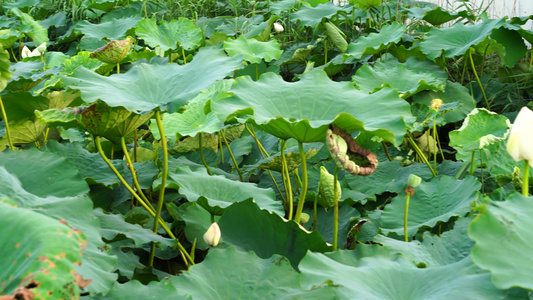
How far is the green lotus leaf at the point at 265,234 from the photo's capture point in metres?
1.35

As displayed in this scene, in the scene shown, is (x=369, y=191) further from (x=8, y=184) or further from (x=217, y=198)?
(x=8, y=184)

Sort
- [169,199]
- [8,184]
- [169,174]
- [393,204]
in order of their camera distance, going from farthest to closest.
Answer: [169,199] → [393,204] → [169,174] → [8,184]

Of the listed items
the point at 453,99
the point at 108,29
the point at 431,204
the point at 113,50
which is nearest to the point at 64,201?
the point at 113,50

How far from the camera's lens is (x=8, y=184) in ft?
3.42

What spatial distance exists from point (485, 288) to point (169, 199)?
3.92ft

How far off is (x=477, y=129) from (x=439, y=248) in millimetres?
757

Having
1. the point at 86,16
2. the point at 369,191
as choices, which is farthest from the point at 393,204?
the point at 86,16

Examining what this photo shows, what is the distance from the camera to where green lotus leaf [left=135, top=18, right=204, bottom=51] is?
2951mm

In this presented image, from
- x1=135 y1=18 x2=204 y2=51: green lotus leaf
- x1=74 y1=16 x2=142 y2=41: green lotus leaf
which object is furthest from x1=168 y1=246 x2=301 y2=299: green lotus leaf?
x1=74 y1=16 x2=142 y2=41: green lotus leaf

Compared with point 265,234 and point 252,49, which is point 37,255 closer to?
point 265,234

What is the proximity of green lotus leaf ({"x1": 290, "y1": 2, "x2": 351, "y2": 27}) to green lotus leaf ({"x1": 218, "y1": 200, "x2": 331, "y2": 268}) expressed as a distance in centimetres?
207

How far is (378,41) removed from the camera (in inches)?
110

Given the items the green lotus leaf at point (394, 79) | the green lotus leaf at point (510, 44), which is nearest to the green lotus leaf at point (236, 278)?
the green lotus leaf at point (394, 79)

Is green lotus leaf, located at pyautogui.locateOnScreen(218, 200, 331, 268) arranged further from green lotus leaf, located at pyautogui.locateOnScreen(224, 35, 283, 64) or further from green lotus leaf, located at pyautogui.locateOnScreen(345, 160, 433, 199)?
green lotus leaf, located at pyautogui.locateOnScreen(224, 35, 283, 64)
